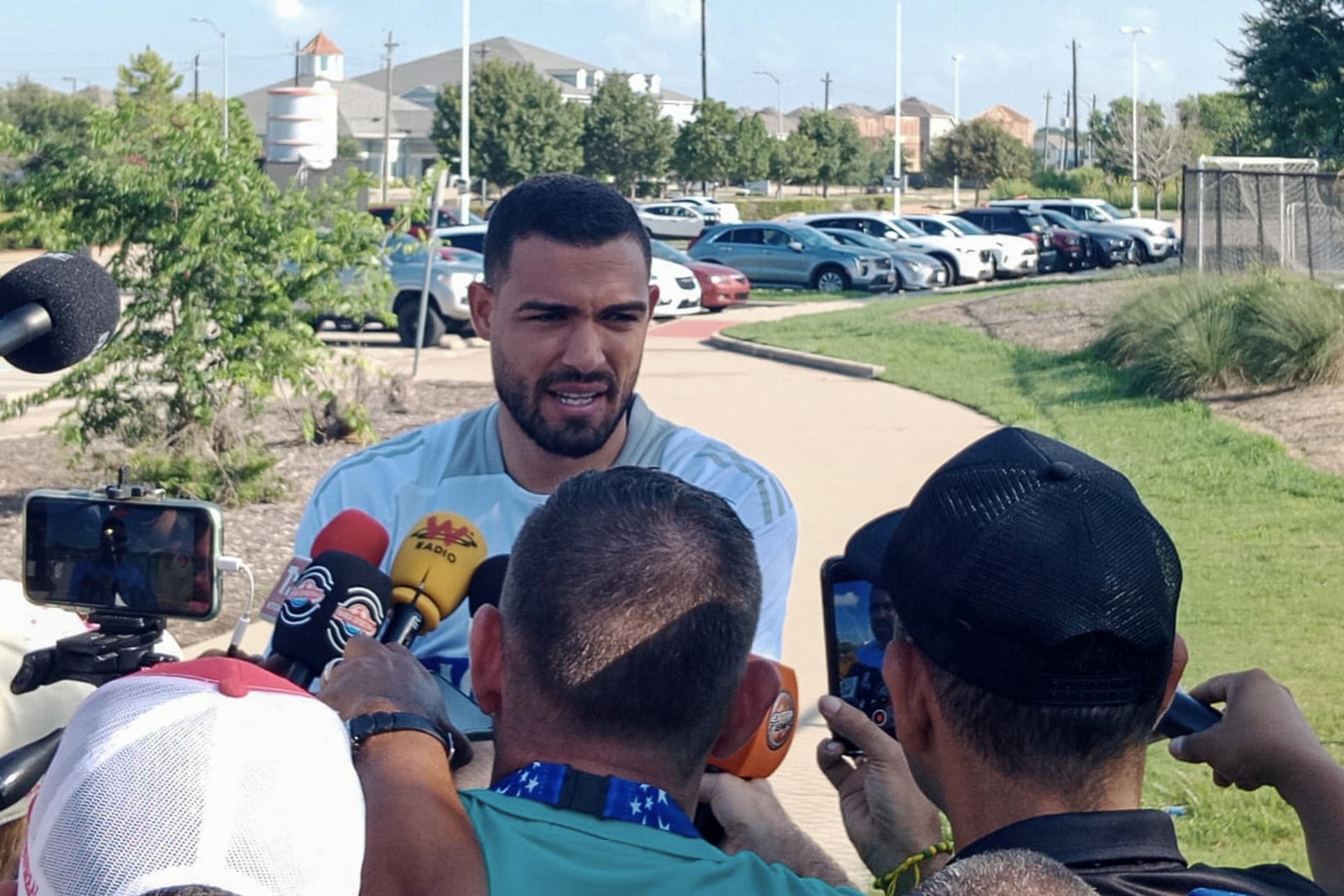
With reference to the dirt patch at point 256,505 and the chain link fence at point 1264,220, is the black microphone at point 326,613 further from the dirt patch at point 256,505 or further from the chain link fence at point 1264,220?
the chain link fence at point 1264,220

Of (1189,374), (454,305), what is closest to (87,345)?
(1189,374)

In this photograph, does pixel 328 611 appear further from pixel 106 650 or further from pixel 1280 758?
pixel 1280 758

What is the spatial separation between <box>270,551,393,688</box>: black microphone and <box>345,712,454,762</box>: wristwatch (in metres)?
0.27

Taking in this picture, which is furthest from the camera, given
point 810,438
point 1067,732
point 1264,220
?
point 1264,220

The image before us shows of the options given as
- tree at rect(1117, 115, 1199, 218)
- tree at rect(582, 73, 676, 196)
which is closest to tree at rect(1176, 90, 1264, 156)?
tree at rect(1117, 115, 1199, 218)

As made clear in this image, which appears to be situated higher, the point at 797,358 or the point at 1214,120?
the point at 1214,120

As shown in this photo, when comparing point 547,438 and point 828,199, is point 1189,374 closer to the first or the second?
point 547,438

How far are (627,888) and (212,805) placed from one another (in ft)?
1.84

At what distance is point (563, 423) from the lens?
10.6 feet

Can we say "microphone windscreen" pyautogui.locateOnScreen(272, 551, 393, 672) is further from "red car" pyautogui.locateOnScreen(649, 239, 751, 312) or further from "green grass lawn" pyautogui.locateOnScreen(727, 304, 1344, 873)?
"red car" pyautogui.locateOnScreen(649, 239, 751, 312)

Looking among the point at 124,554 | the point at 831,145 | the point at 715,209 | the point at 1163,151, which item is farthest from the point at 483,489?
the point at 831,145

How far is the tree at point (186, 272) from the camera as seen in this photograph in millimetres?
10711

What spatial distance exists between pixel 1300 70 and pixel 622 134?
40580mm

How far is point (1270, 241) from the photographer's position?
21938mm
